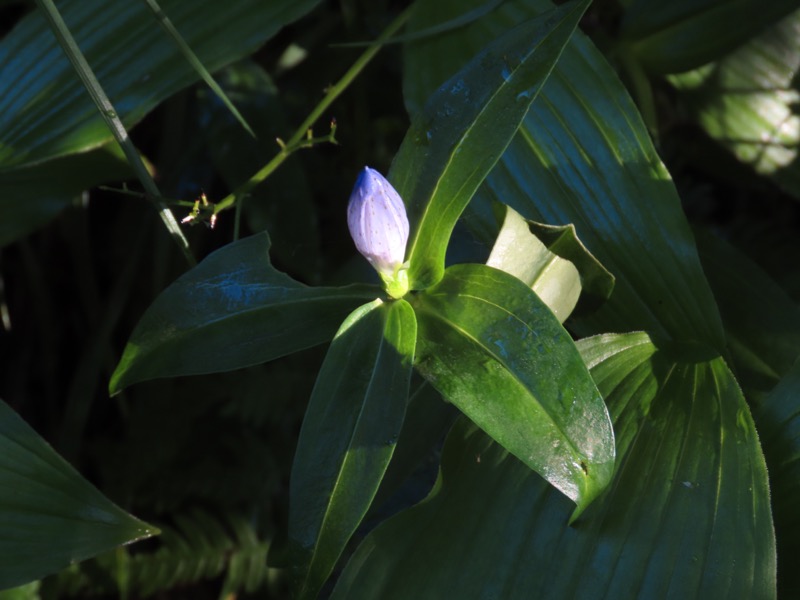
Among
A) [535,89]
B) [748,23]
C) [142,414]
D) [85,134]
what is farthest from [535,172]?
[142,414]

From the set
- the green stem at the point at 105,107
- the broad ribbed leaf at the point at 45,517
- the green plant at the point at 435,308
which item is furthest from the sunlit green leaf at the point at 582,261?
the broad ribbed leaf at the point at 45,517

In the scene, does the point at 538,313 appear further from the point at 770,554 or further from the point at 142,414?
the point at 142,414

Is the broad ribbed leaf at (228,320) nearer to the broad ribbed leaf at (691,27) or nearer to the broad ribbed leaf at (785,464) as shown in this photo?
the broad ribbed leaf at (785,464)

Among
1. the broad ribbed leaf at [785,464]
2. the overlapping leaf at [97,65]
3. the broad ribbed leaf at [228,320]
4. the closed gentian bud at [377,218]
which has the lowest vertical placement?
the broad ribbed leaf at [785,464]

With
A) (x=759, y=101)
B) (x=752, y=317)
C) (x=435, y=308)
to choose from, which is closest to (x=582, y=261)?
(x=435, y=308)

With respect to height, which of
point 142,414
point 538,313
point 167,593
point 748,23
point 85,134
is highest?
point 85,134

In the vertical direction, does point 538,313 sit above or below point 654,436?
above
